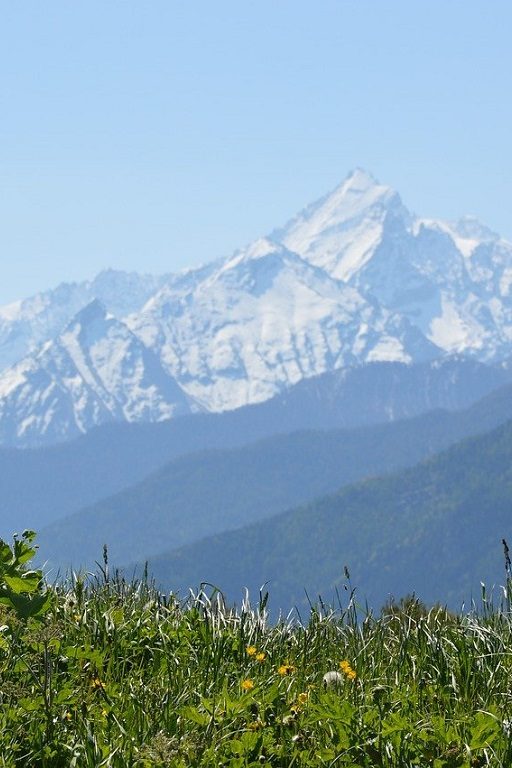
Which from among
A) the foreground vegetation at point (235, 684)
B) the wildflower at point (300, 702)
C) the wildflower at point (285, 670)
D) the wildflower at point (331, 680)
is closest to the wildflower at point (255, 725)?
the foreground vegetation at point (235, 684)

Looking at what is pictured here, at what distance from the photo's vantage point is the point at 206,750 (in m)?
7.19

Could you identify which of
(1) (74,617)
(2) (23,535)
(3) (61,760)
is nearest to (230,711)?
(3) (61,760)

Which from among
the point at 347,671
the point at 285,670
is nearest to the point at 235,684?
the point at 285,670

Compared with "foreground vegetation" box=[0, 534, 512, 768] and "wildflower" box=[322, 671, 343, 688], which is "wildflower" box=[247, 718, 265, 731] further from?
"wildflower" box=[322, 671, 343, 688]

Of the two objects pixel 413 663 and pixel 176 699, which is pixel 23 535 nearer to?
pixel 176 699

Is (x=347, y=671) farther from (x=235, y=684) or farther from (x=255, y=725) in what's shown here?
(x=255, y=725)

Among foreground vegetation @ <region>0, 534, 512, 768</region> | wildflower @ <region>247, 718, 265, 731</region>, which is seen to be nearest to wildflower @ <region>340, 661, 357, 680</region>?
foreground vegetation @ <region>0, 534, 512, 768</region>

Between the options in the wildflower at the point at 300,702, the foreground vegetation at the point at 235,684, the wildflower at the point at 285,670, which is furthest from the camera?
the wildflower at the point at 285,670

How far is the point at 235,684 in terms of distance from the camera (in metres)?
9.05

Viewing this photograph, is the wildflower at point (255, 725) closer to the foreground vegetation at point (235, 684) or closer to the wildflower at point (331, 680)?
the foreground vegetation at point (235, 684)

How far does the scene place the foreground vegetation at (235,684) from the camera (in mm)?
7242

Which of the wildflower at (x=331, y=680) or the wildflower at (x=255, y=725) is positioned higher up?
the wildflower at (x=255, y=725)

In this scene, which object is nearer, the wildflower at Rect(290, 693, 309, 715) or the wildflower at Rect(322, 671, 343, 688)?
the wildflower at Rect(290, 693, 309, 715)

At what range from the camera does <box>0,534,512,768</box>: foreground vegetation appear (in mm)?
7242
